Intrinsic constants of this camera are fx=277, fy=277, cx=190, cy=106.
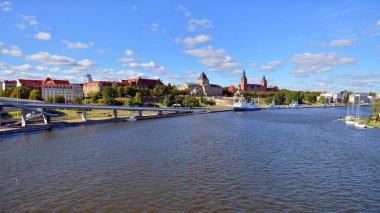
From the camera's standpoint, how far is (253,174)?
81.6 feet

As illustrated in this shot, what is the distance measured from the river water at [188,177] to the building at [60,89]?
4096 inches

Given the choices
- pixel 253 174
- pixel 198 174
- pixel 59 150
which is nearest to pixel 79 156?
pixel 59 150

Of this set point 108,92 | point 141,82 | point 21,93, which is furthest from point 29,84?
point 141,82

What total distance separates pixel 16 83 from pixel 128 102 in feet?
256

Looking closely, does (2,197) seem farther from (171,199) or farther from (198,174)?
(198,174)

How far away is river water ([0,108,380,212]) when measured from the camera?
18.5 meters

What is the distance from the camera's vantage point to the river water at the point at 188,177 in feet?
60.8

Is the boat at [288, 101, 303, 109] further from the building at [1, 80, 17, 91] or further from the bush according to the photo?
the building at [1, 80, 17, 91]

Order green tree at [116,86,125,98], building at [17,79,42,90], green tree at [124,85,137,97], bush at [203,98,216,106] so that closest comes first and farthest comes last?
green tree at [116,86,125,98] → green tree at [124,85,137,97] → building at [17,79,42,90] → bush at [203,98,216,106]

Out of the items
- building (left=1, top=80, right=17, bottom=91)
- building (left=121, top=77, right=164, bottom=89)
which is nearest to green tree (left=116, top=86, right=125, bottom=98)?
building (left=121, top=77, right=164, bottom=89)

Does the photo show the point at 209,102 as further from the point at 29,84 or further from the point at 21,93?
the point at 29,84

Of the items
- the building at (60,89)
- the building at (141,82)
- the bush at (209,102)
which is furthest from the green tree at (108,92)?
the bush at (209,102)

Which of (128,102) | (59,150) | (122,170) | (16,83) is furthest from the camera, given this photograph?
(16,83)

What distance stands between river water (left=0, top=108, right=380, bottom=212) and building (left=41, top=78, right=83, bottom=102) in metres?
104
